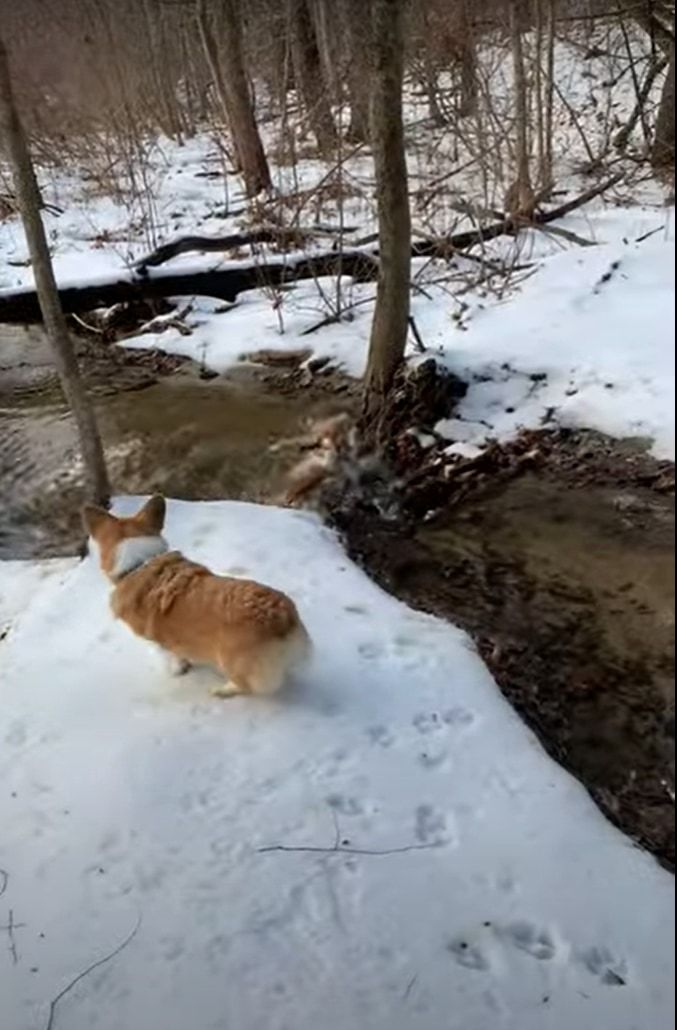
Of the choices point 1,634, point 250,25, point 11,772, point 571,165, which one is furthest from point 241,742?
point 250,25

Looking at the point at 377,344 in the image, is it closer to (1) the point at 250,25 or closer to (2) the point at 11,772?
(2) the point at 11,772

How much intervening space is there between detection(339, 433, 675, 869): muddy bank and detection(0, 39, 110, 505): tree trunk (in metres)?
1.34

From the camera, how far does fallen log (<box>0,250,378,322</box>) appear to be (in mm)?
3999

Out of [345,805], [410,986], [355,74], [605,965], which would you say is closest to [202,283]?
[355,74]

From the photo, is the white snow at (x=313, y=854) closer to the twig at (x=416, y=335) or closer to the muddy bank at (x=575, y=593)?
the muddy bank at (x=575, y=593)

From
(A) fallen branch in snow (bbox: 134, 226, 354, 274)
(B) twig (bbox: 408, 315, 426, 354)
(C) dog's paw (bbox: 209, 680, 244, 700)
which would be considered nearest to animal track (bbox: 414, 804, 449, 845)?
(C) dog's paw (bbox: 209, 680, 244, 700)

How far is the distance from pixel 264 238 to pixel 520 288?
9.62ft

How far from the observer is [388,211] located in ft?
12.8

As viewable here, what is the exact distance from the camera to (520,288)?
1.93 metres

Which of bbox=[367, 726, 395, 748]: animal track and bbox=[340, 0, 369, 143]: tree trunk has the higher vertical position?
bbox=[340, 0, 369, 143]: tree trunk

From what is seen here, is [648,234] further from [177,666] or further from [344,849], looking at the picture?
[177,666]

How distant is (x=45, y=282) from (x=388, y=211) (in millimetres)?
1477

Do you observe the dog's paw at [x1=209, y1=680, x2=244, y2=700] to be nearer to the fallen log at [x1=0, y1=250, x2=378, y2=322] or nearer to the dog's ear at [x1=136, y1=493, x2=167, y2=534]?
the dog's ear at [x1=136, y1=493, x2=167, y2=534]

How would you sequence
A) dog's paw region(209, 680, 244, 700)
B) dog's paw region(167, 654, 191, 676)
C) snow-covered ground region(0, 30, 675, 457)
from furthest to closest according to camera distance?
dog's paw region(167, 654, 191, 676)
dog's paw region(209, 680, 244, 700)
snow-covered ground region(0, 30, 675, 457)
